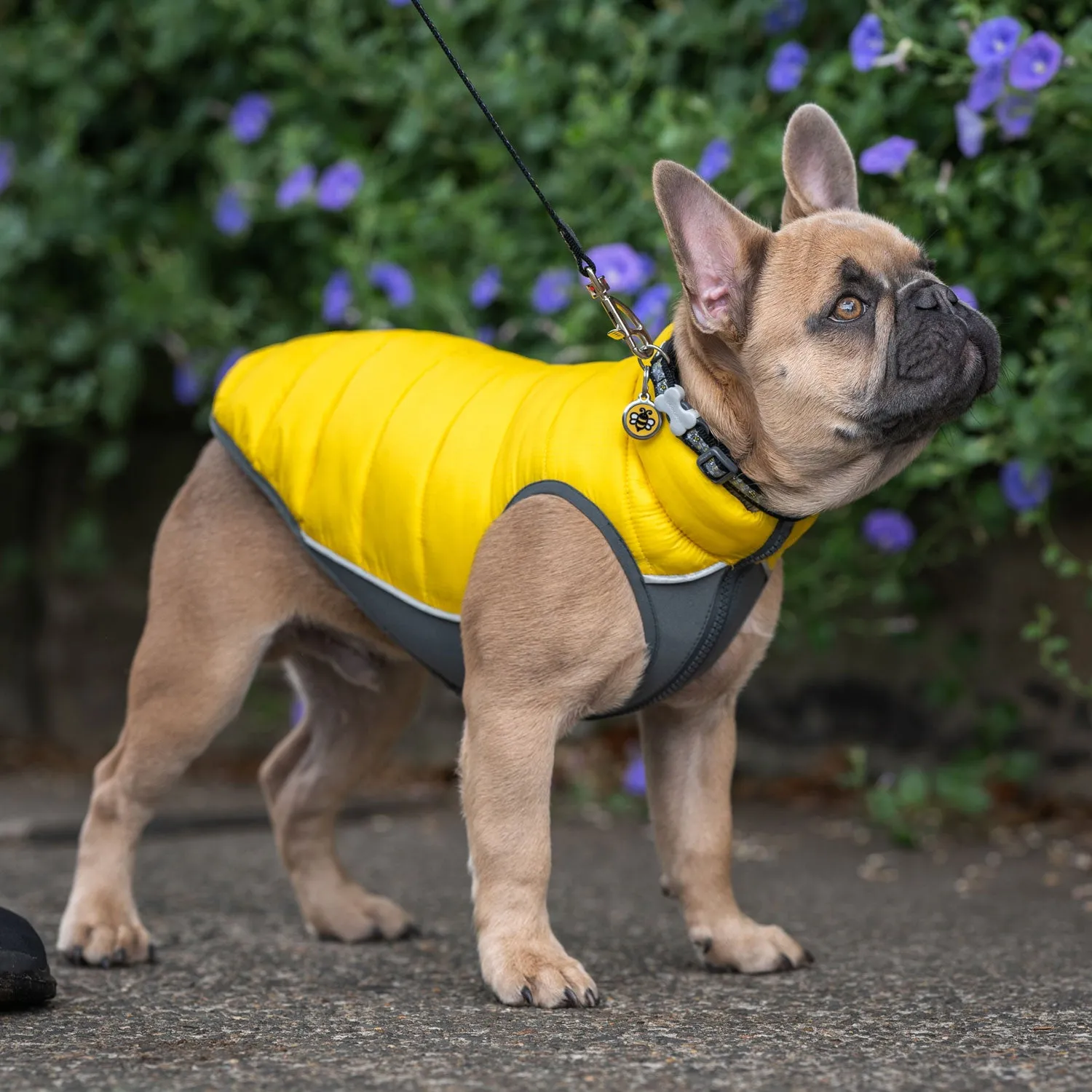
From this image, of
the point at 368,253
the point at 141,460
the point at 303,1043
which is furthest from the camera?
→ the point at 141,460

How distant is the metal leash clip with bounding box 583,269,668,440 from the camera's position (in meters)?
2.89

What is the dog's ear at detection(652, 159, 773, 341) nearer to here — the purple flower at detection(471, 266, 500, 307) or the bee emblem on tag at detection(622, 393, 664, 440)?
the bee emblem on tag at detection(622, 393, 664, 440)

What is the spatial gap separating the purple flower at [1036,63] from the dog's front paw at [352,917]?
7.95 feet

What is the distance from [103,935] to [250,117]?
3027 mm

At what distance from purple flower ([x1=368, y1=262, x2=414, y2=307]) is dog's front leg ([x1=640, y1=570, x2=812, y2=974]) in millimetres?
2000

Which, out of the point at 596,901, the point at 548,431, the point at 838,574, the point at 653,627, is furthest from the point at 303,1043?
the point at 838,574

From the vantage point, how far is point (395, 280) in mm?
4867

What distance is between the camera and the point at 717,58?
4.79 meters

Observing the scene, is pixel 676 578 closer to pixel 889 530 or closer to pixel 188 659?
pixel 188 659

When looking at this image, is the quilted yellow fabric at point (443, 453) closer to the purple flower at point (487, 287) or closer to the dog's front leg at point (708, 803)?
the dog's front leg at point (708, 803)

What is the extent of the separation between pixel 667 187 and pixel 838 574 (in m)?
2.05

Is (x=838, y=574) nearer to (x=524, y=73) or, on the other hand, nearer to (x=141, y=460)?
(x=524, y=73)

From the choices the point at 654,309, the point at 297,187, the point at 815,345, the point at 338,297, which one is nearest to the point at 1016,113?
the point at 654,309

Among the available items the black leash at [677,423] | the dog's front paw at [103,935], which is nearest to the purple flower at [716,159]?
the black leash at [677,423]
